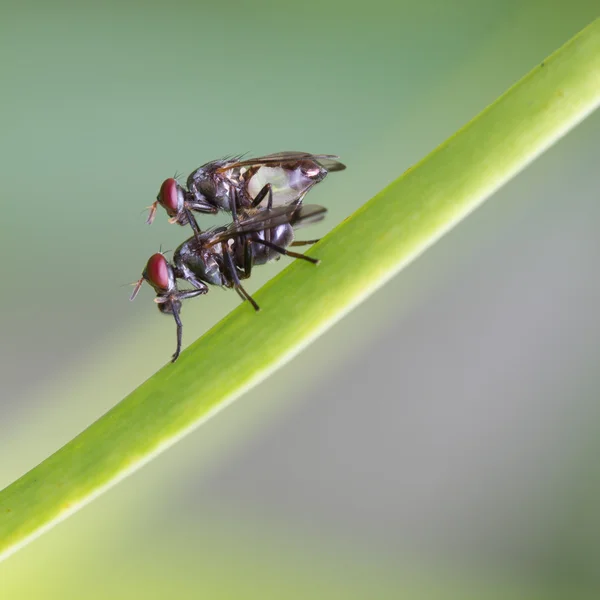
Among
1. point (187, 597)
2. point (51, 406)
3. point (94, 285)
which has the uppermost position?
point (94, 285)

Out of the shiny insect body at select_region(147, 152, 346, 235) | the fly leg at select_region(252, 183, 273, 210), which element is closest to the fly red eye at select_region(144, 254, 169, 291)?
the shiny insect body at select_region(147, 152, 346, 235)

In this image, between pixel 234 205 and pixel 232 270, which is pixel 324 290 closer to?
pixel 232 270

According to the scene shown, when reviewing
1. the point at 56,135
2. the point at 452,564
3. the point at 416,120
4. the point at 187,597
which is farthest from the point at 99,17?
the point at 452,564

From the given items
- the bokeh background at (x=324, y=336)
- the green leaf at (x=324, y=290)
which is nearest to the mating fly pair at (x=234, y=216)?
the bokeh background at (x=324, y=336)

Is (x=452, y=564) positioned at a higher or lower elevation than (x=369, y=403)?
lower

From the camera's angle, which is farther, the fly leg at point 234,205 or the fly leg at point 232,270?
the fly leg at point 234,205

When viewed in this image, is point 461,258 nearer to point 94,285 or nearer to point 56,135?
point 94,285

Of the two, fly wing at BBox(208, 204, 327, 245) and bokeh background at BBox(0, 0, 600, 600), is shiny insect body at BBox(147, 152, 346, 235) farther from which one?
bokeh background at BBox(0, 0, 600, 600)

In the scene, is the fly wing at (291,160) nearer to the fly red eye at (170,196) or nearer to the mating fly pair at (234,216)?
the mating fly pair at (234,216)
